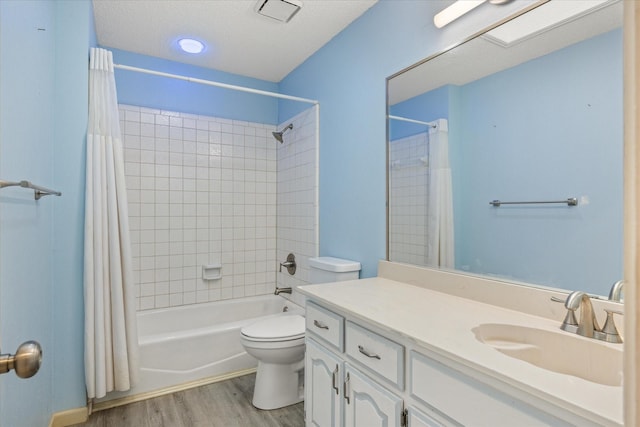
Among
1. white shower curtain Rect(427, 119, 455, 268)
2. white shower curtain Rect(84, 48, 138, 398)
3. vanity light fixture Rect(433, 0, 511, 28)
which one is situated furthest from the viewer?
white shower curtain Rect(84, 48, 138, 398)

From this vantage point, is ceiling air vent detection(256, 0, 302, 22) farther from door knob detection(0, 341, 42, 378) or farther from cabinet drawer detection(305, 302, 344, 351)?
door knob detection(0, 341, 42, 378)

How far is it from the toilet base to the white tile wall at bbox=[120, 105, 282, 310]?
105cm

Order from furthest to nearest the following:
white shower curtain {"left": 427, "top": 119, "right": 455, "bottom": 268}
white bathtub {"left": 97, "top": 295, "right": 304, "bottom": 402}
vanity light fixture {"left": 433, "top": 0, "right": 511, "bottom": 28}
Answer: white bathtub {"left": 97, "top": 295, "right": 304, "bottom": 402}
white shower curtain {"left": 427, "top": 119, "right": 455, "bottom": 268}
vanity light fixture {"left": 433, "top": 0, "right": 511, "bottom": 28}

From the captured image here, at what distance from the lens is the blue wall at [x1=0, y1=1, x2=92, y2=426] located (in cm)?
108

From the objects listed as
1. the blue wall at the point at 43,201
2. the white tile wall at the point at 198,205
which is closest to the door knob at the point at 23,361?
the blue wall at the point at 43,201

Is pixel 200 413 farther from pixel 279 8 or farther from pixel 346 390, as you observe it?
pixel 279 8

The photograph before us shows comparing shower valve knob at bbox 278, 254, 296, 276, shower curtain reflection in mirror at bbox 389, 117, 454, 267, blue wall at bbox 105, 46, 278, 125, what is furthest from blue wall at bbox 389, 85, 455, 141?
blue wall at bbox 105, 46, 278, 125

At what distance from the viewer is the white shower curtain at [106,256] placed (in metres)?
1.83

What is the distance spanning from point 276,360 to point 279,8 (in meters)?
2.12

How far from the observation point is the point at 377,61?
198 centimetres

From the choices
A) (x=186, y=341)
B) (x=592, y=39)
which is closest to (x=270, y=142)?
(x=186, y=341)

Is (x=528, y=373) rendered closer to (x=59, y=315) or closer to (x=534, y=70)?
(x=534, y=70)

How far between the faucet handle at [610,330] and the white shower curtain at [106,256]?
85.7 inches

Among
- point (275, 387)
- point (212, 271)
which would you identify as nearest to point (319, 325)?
point (275, 387)
